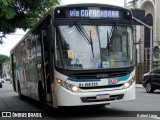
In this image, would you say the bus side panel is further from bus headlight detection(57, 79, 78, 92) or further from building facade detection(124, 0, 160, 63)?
building facade detection(124, 0, 160, 63)

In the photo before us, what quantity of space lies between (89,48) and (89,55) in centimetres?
21

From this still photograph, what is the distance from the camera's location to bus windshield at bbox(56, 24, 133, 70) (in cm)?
1056

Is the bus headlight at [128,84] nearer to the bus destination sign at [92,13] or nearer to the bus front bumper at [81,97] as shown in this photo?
the bus front bumper at [81,97]

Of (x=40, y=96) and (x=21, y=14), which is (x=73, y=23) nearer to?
(x=21, y=14)

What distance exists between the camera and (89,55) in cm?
1067

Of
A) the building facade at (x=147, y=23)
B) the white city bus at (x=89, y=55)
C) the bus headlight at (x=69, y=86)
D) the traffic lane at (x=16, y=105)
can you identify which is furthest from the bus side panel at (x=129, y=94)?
the building facade at (x=147, y=23)

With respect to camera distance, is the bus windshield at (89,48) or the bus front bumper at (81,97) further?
the bus windshield at (89,48)

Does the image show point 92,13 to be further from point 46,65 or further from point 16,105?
point 16,105

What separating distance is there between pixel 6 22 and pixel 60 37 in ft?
7.53

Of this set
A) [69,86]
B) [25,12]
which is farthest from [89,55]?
[25,12]

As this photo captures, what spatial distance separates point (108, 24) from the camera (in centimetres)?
1110

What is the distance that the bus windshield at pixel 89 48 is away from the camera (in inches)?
416

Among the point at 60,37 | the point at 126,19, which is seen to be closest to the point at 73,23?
the point at 60,37

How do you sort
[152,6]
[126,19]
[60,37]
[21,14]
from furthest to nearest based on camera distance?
[152,6] → [21,14] → [126,19] → [60,37]
